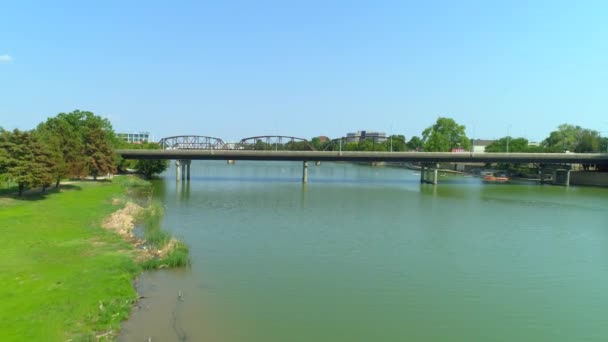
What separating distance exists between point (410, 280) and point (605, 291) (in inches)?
327

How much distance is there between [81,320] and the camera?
41.4 ft

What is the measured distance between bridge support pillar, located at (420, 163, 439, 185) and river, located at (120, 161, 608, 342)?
37.6 m

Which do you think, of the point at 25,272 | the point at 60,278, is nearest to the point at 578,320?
the point at 60,278

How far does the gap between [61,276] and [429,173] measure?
241 feet

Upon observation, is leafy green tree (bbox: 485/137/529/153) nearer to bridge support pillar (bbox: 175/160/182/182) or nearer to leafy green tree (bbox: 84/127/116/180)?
bridge support pillar (bbox: 175/160/182/182)

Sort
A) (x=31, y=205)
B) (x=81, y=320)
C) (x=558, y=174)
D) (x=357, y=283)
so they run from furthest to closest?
(x=558, y=174) < (x=31, y=205) < (x=357, y=283) < (x=81, y=320)

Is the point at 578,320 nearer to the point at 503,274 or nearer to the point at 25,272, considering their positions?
the point at 503,274

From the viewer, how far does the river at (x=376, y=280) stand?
551 inches

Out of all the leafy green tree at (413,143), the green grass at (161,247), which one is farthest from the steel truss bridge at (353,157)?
the leafy green tree at (413,143)

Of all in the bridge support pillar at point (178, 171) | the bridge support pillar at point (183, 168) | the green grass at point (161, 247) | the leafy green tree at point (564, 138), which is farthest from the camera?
the leafy green tree at point (564, 138)

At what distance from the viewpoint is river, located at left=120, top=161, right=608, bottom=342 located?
14.0 m

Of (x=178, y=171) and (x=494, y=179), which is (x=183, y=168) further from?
(x=494, y=179)

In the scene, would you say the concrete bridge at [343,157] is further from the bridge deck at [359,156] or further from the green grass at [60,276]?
the green grass at [60,276]

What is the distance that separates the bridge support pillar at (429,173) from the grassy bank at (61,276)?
5911 centimetres
